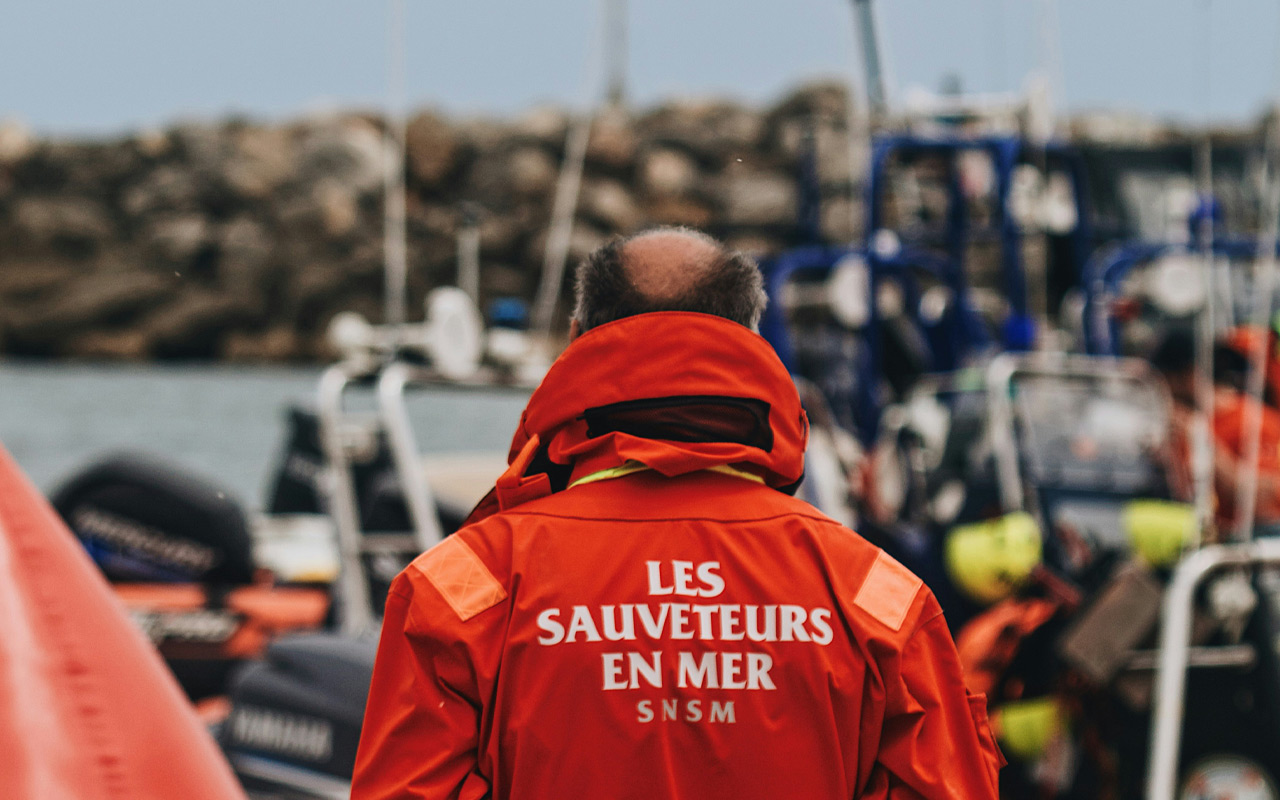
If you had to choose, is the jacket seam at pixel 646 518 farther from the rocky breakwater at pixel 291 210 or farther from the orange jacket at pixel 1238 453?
the rocky breakwater at pixel 291 210

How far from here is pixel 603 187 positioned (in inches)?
1566

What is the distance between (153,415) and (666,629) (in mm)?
39467

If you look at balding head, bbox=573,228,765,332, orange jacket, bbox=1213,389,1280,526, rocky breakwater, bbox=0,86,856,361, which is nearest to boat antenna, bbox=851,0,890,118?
orange jacket, bbox=1213,389,1280,526

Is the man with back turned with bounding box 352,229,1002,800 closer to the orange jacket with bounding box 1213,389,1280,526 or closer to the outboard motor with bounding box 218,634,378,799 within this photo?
the outboard motor with bounding box 218,634,378,799

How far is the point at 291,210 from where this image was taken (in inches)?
1887

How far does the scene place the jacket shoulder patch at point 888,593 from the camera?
1385 millimetres

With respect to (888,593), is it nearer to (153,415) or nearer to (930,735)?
(930,735)

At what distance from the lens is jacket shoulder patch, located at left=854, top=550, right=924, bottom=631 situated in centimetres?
138

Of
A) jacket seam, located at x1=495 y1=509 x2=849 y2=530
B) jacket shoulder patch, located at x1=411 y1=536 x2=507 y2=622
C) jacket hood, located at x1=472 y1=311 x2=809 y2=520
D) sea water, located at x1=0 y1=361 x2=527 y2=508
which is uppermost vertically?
jacket hood, located at x1=472 y1=311 x2=809 y2=520

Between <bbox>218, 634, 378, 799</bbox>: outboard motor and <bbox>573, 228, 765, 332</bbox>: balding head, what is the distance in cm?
226

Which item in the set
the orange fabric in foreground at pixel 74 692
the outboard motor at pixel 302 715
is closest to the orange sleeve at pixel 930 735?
the orange fabric in foreground at pixel 74 692

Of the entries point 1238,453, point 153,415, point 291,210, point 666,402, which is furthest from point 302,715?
point 291,210

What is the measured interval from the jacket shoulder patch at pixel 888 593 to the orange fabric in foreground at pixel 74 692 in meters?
0.63

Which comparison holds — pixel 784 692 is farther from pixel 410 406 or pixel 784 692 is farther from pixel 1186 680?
pixel 410 406
